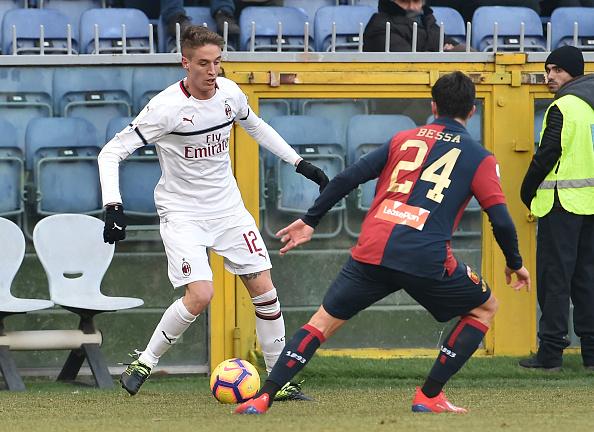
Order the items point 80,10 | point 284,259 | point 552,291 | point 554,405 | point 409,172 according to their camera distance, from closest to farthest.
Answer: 1. point 409,172
2. point 554,405
3. point 552,291
4. point 284,259
5. point 80,10

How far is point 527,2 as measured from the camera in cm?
1177

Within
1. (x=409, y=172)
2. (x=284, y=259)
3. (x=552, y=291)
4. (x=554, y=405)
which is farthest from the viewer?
(x=284, y=259)

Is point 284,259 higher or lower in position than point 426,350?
higher

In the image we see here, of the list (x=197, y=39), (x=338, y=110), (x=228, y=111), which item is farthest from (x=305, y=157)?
(x=197, y=39)

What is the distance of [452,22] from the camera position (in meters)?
11.1

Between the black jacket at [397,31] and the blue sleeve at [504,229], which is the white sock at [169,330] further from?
the black jacket at [397,31]

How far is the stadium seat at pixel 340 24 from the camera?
10617mm

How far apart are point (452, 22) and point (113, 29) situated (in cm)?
294

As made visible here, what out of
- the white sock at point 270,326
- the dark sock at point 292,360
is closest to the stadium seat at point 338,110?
the white sock at point 270,326

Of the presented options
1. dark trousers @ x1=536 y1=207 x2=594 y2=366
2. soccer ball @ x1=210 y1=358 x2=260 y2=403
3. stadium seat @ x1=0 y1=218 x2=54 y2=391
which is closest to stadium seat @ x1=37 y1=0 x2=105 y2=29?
stadium seat @ x1=0 y1=218 x2=54 y2=391

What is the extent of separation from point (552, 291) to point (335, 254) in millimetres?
1632

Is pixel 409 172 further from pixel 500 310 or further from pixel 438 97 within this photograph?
pixel 500 310

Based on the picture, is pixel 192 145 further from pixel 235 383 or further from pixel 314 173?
pixel 235 383

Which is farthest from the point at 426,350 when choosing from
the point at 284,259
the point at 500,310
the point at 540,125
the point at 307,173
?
the point at 307,173
